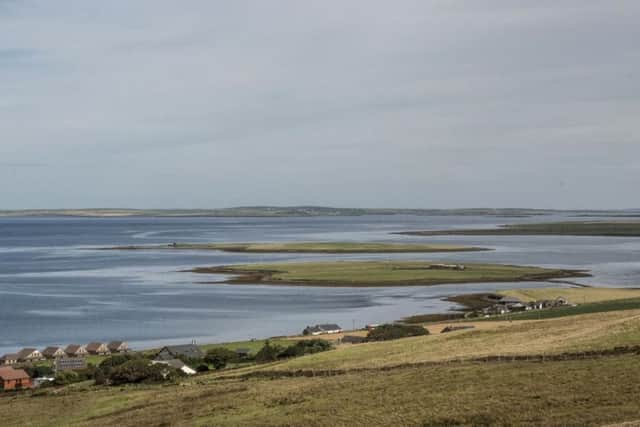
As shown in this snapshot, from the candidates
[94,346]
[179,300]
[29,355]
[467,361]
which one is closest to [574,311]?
[467,361]

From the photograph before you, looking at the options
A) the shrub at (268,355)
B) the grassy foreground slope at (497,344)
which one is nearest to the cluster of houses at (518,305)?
the grassy foreground slope at (497,344)

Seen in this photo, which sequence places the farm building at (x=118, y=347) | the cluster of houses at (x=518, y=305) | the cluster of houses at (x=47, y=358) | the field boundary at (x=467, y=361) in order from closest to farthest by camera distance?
the field boundary at (x=467, y=361), the cluster of houses at (x=47, y=358), the farm building at (x=118, y=347), the cluster of houses at (x=518, y=305)

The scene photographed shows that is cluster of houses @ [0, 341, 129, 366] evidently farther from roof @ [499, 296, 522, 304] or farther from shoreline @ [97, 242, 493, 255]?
shoreline @ [97, 242, 493, 255]

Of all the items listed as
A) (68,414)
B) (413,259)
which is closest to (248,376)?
(68,414)

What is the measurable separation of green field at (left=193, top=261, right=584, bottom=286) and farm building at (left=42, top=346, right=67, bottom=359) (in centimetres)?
4589

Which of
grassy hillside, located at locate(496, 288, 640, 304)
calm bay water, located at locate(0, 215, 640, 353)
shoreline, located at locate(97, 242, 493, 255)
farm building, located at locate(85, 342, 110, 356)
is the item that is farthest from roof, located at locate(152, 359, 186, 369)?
shoreline, located at locate(97, 242, 493, 255)

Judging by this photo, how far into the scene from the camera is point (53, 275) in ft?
356

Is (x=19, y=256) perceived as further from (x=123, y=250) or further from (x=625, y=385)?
(x=625, y=385)

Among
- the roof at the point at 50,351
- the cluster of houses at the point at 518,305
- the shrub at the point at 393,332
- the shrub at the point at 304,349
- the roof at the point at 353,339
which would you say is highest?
the shrub at the point at 393,332

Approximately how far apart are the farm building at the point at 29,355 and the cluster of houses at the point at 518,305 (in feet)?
112

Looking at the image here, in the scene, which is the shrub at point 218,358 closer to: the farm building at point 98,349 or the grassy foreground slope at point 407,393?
the grassy foreground slope at point 407,393

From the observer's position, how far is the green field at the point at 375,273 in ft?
318

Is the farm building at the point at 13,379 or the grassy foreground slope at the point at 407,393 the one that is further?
the farm building at the point at 13,379

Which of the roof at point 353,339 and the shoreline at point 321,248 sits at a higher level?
the shoreline at point 321,248
